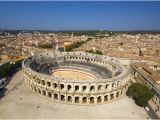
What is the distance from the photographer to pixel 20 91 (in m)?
59.1

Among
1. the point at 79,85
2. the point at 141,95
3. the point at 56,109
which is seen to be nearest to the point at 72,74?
the point at 79,85

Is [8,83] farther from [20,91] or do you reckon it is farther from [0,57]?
[0,57]

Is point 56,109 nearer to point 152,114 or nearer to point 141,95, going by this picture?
point 141,95

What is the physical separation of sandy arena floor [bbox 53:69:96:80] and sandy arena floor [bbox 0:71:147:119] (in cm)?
1678

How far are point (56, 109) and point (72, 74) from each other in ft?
84.4

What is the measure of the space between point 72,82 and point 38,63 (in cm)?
2802

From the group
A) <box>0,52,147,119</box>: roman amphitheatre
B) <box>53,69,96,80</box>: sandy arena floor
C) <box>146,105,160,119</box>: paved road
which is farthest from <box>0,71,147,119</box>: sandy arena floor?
<box>53,69,96,80</box>: sandy arena floor

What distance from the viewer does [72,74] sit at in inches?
2908

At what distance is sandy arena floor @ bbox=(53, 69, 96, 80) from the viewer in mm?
70600

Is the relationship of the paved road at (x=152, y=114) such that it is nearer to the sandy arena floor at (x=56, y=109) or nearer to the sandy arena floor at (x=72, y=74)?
the sandy arena floor at (x=56, y=109)

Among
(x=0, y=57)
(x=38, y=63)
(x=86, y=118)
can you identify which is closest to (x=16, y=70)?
(x=38, y=63)

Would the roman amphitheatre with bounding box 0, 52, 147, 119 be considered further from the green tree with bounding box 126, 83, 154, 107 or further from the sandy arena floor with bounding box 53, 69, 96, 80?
the sandy arena floor with bounding box 53, 69, 96, 80

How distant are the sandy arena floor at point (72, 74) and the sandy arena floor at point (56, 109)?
661 inches

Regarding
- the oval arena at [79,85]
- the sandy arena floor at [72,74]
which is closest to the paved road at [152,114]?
the oval arena at [79,85]
